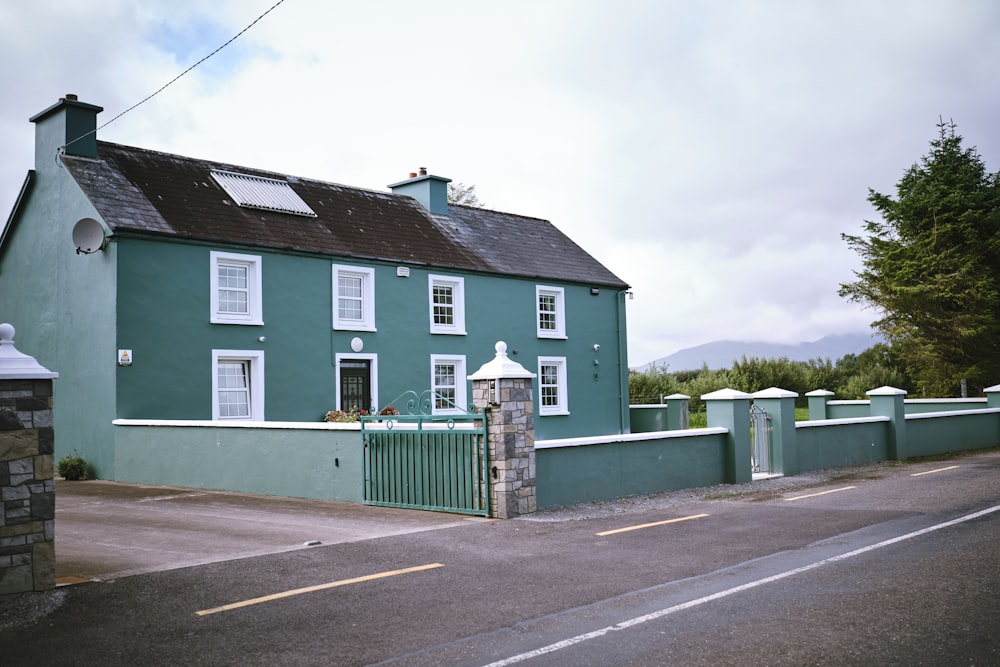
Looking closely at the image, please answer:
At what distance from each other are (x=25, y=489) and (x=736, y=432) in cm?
1190

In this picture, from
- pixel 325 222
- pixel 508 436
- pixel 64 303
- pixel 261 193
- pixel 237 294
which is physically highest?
pixel 261 193

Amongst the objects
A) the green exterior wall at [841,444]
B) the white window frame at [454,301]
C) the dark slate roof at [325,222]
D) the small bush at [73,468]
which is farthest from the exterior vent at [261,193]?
the green exterior wall at [841,444]

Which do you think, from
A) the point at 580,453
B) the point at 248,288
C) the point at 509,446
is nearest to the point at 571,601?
the point at 509,446

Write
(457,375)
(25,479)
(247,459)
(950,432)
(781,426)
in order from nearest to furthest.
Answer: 1. (25,479)
2. (247,459)
3. (781,426)
4. (950,432)
5. (457,375)

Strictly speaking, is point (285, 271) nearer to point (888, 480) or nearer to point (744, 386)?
point (888, 480)

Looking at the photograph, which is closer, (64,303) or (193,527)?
(193,527)

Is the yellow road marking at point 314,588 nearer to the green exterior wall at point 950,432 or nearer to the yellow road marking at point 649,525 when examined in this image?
the yellow road marking at point 649,525

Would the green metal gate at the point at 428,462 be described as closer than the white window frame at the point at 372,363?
Yes

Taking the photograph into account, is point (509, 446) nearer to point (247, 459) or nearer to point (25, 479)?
point (247, 459)

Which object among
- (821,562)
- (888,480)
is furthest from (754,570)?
(888,480)

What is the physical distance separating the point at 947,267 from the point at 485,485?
30116 millimetres

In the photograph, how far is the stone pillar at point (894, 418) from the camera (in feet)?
66.8

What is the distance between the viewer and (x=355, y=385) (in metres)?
22.8

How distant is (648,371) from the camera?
37.7m
